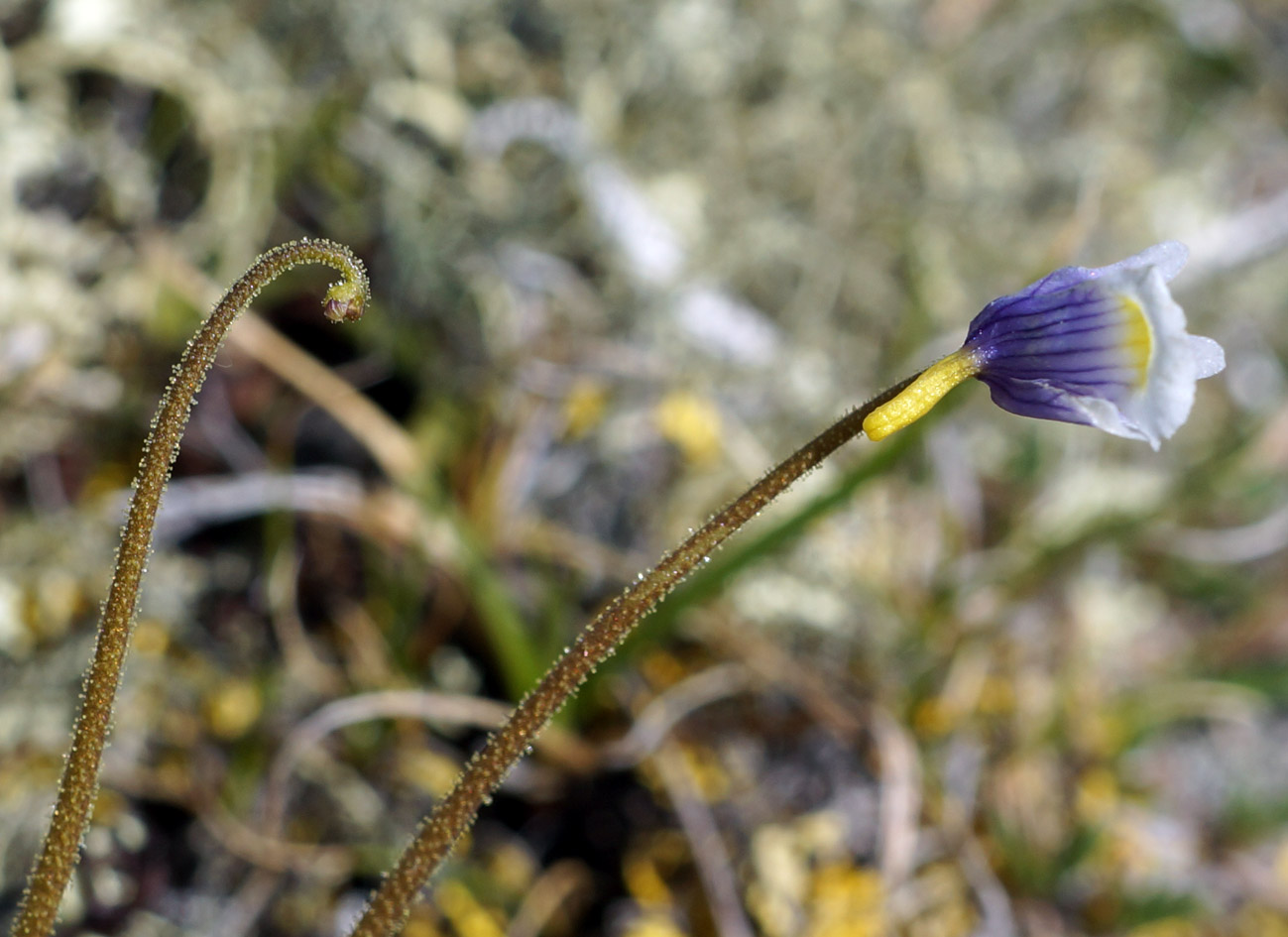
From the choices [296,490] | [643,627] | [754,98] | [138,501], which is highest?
[754,98]

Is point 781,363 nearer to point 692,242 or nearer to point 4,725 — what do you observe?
point 692,242

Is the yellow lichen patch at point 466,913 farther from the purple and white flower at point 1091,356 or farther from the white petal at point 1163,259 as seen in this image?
the white petal at point 1163,259

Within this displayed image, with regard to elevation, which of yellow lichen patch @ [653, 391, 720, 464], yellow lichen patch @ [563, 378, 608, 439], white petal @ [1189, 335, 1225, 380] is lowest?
white petal @ [1189, 335, 1225, 380]

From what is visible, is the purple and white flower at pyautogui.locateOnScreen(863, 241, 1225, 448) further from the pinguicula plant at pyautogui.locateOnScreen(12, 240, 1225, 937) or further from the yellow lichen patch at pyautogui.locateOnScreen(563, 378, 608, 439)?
the yellow lichen patch at pyautogui.locateOnScreen(563, 378, 608, 439)

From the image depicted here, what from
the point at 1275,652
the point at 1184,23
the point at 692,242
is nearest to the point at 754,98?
the point at 692,242

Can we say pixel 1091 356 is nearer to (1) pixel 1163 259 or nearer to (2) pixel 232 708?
(1) pixel 1163 259

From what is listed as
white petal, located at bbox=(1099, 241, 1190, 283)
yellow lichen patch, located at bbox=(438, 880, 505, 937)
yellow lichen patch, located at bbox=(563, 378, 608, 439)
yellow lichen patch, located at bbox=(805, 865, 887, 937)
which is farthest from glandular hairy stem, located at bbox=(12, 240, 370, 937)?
yellow lichen patch, located at bbox=(563, 378, 608, 439)
